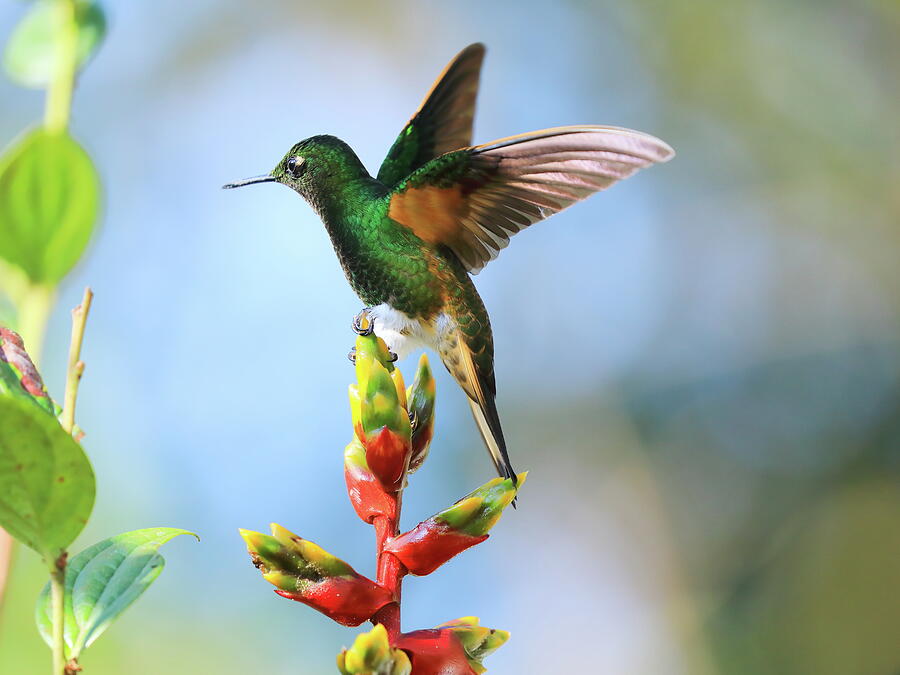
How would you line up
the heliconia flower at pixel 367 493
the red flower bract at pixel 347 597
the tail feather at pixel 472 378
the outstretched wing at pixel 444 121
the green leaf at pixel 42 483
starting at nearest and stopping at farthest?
the green leaf at pixel 42 483
the red flower bract at pixel 347 597
the heliconia flower at pixel 367 493
the tail feather at pixel 472 378
the outstretched wing at pixel 444 121

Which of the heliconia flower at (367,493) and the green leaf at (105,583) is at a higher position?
the heliconia flower at (367,493)

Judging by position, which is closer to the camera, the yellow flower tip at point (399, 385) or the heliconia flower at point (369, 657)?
the heliconia flower at point (369, 657)

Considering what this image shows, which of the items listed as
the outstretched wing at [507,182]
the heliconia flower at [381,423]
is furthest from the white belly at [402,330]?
the heliconia flower at [381,423]

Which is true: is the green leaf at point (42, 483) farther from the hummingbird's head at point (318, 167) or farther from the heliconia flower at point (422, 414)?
the hummingbird's head at point (318, 167)

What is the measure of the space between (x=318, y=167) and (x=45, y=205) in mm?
572

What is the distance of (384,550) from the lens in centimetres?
75

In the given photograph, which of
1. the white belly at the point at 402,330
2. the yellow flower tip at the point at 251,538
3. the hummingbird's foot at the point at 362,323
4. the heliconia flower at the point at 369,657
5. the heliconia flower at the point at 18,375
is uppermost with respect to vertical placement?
the white belly at the point at 402,330

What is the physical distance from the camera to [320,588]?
0.69m

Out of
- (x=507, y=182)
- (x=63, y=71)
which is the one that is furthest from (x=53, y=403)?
(x=507, y=182)

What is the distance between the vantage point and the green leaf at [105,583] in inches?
26.8

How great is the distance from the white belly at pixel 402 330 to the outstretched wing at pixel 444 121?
29cm

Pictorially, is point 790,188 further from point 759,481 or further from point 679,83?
point 759,481

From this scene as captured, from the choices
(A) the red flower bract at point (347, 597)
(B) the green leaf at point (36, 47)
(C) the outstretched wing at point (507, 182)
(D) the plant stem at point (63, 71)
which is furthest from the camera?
(B) the green leaf at point (36, 47)

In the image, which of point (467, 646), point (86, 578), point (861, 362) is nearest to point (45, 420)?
point (86, 578)
